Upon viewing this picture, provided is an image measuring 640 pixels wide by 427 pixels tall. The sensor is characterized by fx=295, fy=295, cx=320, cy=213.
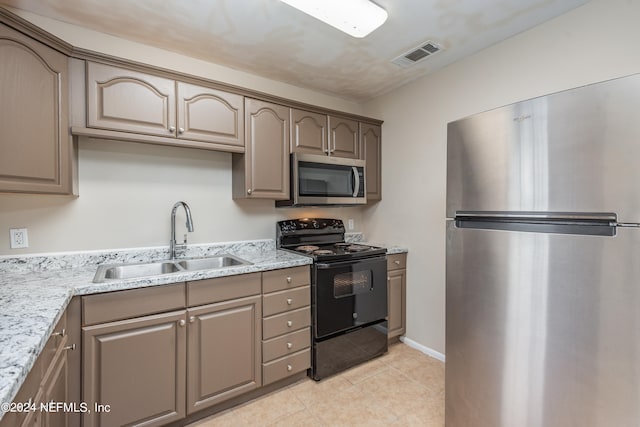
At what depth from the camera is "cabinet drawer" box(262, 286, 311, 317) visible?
1993mm

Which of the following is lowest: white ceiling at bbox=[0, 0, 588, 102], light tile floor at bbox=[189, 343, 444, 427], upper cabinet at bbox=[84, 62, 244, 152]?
light tile floor at bbox=[189, 343, 444, 427]

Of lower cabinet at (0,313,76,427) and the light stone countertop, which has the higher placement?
the light stone countertop

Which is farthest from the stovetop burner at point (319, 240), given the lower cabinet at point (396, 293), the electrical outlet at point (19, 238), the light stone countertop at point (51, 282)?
the electrical outlet at point (19, 238)

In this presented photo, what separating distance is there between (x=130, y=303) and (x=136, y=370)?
0.36 m

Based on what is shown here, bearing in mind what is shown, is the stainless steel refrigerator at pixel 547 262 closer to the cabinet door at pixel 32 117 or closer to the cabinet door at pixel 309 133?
the cabinet door at pixel 309 133

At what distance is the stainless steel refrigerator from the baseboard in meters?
1.12

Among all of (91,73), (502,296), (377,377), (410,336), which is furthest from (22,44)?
(410,336)

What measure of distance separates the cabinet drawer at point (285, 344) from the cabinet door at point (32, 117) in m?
1.53

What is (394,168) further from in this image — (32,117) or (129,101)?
(32,117)

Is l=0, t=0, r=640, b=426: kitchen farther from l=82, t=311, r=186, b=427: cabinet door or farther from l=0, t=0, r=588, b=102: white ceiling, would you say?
l=82, t=311, r=186, b=427: cabinet door

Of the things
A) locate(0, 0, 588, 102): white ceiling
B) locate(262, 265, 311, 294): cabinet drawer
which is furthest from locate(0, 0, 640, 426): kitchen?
locate(262, 265, 311, 294): cabinet drawer

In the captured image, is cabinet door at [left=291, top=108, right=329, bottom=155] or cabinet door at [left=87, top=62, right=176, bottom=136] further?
cabinet door at [left=291, top=108, right=329, bottom=155]

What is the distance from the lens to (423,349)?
2.66 metres

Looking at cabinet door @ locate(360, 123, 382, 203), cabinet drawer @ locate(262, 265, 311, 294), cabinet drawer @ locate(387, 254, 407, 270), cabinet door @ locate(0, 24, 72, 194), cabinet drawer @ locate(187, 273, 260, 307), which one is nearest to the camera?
cabinet door @ locate(0, 24, 72, 194)
